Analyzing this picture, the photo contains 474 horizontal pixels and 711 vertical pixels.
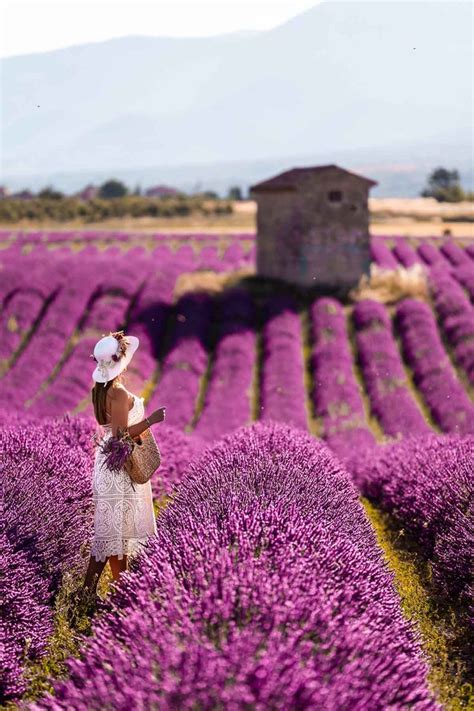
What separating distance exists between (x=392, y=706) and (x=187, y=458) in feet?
25.5

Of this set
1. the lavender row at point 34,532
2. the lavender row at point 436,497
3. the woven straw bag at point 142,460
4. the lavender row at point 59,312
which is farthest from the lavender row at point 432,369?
the woven straw bag at point 142,460

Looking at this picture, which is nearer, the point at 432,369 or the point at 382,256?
the point at 432,369

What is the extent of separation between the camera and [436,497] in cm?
797

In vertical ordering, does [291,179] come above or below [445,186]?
above

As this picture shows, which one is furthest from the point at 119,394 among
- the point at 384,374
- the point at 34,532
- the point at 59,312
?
the point at 59,312

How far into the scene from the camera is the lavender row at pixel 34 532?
17.7 ft

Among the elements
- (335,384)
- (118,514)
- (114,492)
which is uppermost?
(114,492)

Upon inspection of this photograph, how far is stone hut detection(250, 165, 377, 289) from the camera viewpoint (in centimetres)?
3203

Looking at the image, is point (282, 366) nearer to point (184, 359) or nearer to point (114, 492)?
point (184, 359)

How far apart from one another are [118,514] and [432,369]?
1911 centimetres

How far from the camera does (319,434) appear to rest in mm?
20500

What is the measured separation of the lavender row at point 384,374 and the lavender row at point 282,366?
205 cm

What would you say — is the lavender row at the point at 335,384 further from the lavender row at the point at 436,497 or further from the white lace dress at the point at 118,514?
the white lace dress at the point at 118,514

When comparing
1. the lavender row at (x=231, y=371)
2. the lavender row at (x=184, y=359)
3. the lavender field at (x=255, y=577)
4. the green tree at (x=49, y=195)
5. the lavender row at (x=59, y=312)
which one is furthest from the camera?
the green tree at (x=49, y=195)
